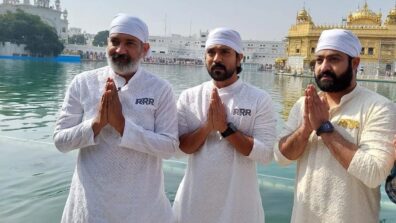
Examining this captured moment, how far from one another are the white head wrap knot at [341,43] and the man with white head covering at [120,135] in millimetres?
841

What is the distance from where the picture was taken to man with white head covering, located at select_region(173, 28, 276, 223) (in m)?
2.36

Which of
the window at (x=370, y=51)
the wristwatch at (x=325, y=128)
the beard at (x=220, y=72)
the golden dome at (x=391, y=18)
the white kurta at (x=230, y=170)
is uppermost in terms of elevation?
the golden dome at (x=391, y=18)

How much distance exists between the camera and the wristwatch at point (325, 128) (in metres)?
2.01

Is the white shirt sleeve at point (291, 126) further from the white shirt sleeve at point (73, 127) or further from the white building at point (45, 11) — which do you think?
the white building at point (45, 11)

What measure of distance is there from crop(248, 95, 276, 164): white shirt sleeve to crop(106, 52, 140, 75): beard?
761 millimetres

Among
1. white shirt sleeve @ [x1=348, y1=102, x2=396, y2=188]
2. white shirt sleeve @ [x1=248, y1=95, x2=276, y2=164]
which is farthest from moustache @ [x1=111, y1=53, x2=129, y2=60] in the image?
white shirt sleeve @ [x1=348, y1=102, x2=396, y2=188]

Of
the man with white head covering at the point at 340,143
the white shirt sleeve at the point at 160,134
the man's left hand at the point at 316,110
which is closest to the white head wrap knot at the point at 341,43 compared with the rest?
the man with white head covering at the point at 340,143

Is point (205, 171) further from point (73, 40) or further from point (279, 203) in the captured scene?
point (73, 40)

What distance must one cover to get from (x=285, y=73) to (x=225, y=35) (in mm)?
49214

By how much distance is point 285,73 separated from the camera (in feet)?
165

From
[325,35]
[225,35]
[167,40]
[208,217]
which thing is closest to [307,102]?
[325,35]

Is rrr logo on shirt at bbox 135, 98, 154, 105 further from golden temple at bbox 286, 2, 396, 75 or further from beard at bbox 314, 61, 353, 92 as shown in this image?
golden temple at bbox 286, 2, 396, 75

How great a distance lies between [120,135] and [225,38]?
2.73 feet

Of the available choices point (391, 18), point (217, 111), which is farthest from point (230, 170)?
point (391, 18)
